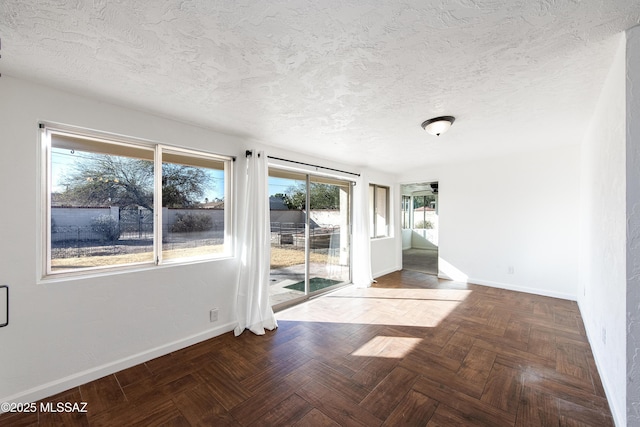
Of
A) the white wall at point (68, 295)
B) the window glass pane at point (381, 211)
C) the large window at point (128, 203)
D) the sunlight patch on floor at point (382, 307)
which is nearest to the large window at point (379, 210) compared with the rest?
the window glass pane at point (381, 211)

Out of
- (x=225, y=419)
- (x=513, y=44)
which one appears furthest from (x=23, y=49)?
(x=513, y=44)

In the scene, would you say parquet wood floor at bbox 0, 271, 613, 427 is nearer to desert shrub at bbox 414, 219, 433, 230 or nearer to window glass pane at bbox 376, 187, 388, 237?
window glass pane at bbox 376, 187, 388, 237

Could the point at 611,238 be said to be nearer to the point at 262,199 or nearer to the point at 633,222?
the point at 633,222

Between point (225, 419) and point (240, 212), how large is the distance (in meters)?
1.98

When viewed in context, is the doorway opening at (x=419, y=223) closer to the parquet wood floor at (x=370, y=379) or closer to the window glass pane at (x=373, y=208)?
the window glass pane at (x=373, y=208)

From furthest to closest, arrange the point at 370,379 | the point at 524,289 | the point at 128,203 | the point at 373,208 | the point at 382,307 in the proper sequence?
1. the point at 373,208
2. the point at 524,289
3. the point at 382,307
4. the point at 128,203
5. the point at 370,379

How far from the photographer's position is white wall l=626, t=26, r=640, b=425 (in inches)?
51.3

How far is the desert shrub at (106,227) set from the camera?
7.24 feet

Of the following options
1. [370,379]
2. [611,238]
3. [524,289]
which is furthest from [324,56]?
[524,289]

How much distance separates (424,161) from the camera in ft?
15.4

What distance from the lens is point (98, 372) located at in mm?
2062

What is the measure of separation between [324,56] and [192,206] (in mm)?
2088

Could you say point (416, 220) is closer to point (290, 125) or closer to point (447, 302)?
point (447, 302)

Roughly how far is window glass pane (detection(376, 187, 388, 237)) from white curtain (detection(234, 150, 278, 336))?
3309 mm
